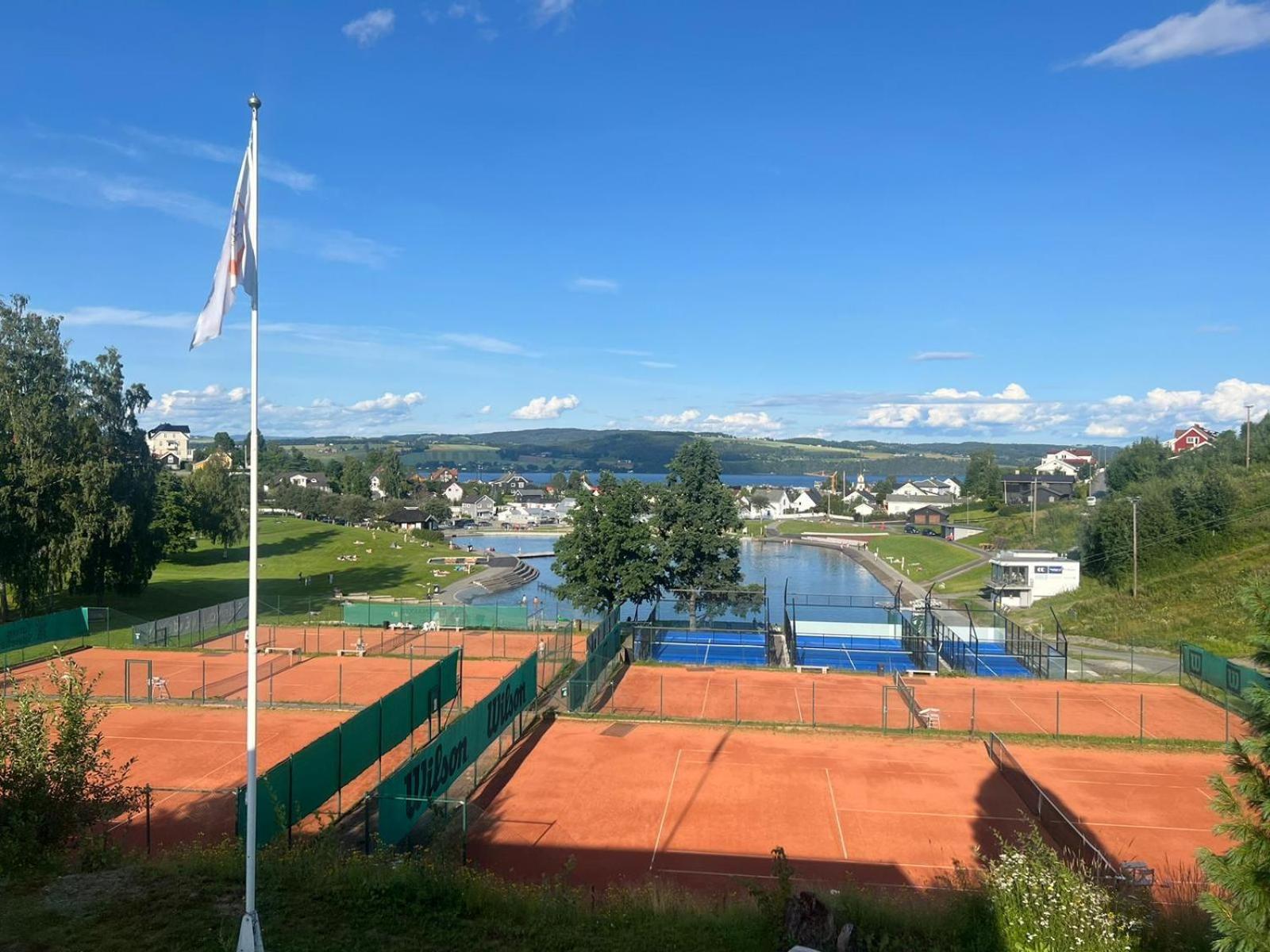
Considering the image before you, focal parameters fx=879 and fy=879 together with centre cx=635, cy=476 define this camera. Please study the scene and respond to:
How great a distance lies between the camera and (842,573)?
88750mm

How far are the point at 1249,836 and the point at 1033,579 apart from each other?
52671 mm

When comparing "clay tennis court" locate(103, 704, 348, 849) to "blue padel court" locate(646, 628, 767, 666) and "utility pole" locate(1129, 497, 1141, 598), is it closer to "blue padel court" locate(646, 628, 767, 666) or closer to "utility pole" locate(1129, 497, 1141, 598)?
"blue padel court" locate(646, 628, 767, 666)

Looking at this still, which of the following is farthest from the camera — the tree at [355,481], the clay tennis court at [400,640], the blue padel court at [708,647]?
the tree at [355,481]

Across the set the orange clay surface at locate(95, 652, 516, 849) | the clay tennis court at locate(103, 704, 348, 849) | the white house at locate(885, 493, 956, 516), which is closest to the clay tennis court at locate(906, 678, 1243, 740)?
the orange clay surface at locate(95, 652, 516, 849)

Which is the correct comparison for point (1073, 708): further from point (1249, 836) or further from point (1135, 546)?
point (1135, 546)

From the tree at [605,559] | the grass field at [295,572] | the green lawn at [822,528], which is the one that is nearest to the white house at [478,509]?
the green lawn at [822,528]

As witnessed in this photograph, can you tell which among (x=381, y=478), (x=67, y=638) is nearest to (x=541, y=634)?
(x=67, y=638)

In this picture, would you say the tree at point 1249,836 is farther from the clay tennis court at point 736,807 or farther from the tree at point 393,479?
the tree at point 393,479

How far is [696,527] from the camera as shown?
48.1 metres

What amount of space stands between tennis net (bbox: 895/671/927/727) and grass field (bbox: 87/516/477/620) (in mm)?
31223

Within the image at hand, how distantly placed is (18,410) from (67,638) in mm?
10794

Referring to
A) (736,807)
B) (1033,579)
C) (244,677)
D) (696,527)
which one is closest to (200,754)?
(244,677)

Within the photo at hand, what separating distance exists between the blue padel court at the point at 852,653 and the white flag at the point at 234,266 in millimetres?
31651

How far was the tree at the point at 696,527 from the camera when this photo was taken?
47.2 meters
